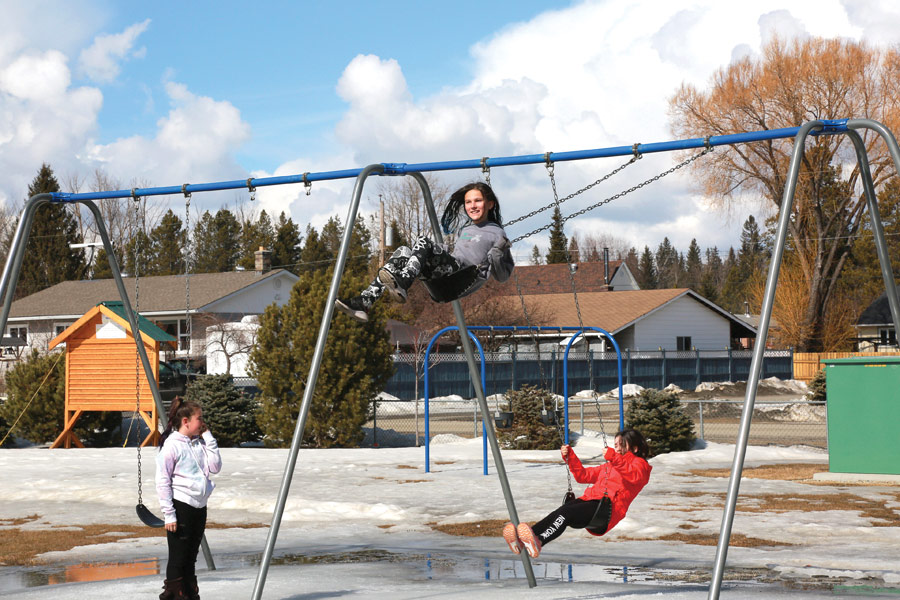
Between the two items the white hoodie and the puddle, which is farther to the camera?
the puddle

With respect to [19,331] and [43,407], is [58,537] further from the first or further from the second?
[19,331]

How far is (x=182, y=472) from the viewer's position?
6.10 meters

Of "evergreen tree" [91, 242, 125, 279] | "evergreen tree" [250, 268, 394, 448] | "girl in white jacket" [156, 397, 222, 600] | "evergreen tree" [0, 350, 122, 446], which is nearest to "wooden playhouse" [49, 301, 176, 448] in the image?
"evergreen tree" [0, 350, 122, 446]

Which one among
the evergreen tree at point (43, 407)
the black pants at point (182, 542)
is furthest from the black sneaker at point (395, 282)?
the evergreen tree at point (43, 407)

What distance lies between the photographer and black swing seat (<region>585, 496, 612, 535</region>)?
642cm

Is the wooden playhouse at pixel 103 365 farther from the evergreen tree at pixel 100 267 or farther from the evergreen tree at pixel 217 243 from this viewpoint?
the evergreen tree at pixel 217 243

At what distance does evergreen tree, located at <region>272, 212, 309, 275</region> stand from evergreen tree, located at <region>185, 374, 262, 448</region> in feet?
169

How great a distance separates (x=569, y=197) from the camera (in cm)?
679

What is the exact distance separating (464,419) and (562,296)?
2354 cm

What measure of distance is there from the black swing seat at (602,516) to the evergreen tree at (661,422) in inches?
445

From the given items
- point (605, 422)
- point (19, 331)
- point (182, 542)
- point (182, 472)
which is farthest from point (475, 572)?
point (19, 331)

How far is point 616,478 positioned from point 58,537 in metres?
5.95

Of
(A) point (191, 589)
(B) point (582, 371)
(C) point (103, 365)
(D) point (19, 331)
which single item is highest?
(D) point (19, 331)

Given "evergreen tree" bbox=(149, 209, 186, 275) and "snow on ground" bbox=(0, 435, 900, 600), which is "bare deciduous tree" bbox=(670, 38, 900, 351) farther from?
"evergreen tree" bbox=(149, 209, 186, 275)
